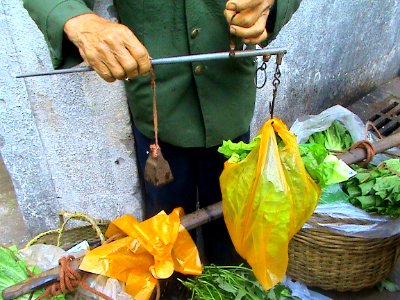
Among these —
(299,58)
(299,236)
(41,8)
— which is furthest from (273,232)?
(299,58)

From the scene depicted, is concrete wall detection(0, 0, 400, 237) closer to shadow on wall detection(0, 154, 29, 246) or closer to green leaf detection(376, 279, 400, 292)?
shadow on wall detection(0, 154, 29, 246)

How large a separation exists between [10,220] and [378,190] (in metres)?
2.23

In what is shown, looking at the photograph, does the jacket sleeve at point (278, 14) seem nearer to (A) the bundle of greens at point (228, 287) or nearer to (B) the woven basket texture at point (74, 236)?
(A) the bundle of greens at point (228, 287)

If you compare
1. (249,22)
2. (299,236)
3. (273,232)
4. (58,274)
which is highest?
(249,22)

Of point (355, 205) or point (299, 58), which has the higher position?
point (299, 58)

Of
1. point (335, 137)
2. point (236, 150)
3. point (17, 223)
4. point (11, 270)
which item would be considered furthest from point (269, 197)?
point (17, 223)

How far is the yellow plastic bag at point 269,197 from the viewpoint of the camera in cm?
142

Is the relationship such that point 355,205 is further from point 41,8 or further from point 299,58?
point 41,8

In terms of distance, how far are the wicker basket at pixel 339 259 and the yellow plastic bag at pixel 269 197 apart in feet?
2.24

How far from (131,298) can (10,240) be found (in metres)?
1.59

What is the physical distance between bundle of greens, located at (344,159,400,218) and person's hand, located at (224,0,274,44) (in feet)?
3.39

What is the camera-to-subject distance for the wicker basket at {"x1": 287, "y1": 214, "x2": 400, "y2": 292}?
2146mm

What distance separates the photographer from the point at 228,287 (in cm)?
188

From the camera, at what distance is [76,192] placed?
2.50 m
